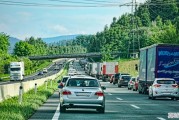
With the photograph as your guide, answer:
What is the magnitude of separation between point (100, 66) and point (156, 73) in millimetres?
64896

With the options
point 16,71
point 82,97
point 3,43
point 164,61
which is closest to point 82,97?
point 82,97

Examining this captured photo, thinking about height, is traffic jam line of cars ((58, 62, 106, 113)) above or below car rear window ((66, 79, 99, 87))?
below

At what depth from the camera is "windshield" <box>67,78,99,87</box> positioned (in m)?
22.8

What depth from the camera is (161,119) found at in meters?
19.7

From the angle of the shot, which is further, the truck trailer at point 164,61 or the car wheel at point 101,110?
the truck trailer at point 164,61

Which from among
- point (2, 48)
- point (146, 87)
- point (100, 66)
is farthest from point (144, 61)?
point (2, 48)

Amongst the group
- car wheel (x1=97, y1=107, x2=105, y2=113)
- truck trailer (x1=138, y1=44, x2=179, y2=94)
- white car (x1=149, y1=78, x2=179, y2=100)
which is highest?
truck trailer (x1=138, y1=44, x2=179, y2=94)

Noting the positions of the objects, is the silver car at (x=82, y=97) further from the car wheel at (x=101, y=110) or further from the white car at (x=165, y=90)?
the white car at (x=165, y=90)

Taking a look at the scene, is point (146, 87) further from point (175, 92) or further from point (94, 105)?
point (94, 105)

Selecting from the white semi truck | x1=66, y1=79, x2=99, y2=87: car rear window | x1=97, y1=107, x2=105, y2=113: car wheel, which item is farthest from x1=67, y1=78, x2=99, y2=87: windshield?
the white semi truck

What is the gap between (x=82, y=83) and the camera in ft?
75.1

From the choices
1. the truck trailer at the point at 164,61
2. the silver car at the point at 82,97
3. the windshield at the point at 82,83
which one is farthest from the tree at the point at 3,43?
the silver car at the point at 82,97

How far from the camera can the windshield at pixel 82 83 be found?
22844mm

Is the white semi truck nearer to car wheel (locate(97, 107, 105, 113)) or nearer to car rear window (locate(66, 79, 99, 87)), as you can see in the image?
car rear window (locate(66, 79, 99, 87))
